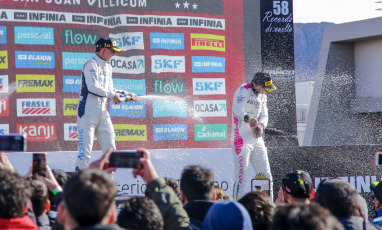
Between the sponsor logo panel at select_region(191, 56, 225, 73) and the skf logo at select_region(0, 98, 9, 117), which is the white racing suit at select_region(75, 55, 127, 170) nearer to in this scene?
the skf logo at select_region(0, 98, 9, 117)

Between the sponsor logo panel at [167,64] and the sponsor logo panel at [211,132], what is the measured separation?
958mm

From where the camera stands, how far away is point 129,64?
852cm

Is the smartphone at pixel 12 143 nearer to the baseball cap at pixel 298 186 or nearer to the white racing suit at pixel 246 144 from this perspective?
the baseball cap at pixel 298 186

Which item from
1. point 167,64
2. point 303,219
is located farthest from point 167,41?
point 303,219

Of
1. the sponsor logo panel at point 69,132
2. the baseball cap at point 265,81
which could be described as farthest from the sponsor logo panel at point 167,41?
the baseball cap at point 265,81

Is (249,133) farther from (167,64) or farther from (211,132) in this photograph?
(167,64)

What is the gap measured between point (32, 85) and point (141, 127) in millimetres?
1754

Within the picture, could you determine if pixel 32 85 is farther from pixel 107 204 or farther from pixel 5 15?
pixel 107 204

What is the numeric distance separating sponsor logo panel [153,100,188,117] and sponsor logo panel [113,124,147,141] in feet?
1.07

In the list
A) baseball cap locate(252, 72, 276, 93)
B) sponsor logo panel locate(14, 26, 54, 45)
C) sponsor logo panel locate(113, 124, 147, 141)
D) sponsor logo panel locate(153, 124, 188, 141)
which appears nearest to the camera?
baseball cap locate(252, 72, 276, 93)

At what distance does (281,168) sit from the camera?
7.61 meters

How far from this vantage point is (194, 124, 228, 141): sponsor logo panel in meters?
8.79

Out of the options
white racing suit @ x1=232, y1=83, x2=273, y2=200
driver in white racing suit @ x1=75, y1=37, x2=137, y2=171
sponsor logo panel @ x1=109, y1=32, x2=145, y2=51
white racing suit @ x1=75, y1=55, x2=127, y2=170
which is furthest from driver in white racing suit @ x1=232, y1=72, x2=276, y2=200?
sponsor logo panel @ x1=109, y1=32, x2=145, y2=51

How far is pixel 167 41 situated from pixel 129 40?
62cm
